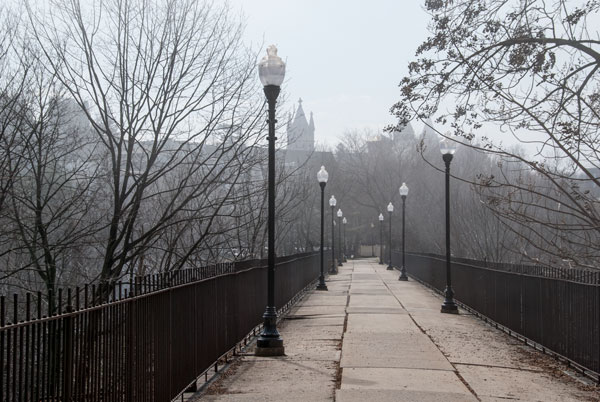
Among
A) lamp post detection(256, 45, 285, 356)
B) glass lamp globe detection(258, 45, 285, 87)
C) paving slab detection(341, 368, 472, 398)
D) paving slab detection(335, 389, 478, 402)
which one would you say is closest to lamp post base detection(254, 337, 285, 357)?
lamp post detection(256, 45, 285, 356)

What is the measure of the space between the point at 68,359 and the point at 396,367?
6.28 metres

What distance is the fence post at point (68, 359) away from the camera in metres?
4.75

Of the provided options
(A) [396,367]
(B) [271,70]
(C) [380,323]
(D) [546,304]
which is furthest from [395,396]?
(C) [380,323]

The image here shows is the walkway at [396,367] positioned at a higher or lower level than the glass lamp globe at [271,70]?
lower

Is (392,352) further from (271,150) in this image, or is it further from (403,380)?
(271,150)

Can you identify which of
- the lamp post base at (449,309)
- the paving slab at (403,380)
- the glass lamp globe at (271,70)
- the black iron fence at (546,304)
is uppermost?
the glass lamp globe at (271,70)

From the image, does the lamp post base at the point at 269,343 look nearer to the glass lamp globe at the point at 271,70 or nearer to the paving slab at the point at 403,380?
the paving slab at the point at 403,380

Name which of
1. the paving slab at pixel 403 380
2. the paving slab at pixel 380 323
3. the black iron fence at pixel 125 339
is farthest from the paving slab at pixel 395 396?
the paving slab at pixel 380 323

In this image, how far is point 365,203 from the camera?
104000 mm

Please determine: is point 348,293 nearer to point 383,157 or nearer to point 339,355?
point 339,355

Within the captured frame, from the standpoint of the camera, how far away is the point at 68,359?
15.8 ft

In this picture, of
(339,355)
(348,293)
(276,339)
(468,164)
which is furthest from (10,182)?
(468,164)

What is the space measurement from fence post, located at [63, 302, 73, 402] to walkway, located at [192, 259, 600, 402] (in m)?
3.58

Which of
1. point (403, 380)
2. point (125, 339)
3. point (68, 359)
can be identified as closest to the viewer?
point (68, 359)
